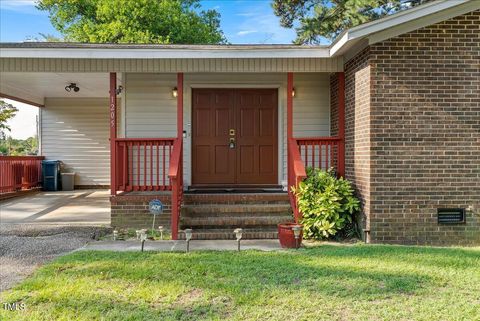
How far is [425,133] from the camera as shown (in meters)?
6.14

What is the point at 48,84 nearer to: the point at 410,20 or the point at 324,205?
the point at 324,205

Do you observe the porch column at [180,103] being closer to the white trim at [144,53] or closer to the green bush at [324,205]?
the white trim at [144,53]

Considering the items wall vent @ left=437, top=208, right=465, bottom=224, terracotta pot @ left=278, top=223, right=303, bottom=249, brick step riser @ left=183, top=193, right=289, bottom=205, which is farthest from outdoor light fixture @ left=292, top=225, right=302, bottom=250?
wall vent @ left=437, top=208, right=465, bottom=224

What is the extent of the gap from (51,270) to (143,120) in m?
4.07

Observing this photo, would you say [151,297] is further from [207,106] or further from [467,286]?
[207,106]

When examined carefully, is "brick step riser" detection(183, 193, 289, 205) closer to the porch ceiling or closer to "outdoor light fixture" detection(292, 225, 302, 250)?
"outdoor light fixture" detection(292, 225, 302, 250)

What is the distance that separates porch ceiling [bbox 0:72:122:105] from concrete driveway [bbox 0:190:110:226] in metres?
2.58

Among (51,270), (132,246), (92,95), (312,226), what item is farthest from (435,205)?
(92,95)

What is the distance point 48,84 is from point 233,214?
5.68m

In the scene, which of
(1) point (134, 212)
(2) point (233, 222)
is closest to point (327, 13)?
(2) point (233, 222)

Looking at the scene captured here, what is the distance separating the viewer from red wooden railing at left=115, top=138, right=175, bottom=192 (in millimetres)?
7293

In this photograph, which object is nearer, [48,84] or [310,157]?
[310,157]

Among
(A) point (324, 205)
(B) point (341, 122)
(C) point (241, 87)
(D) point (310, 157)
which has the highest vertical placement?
(C) point (241, 87)

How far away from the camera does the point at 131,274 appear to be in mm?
4414
